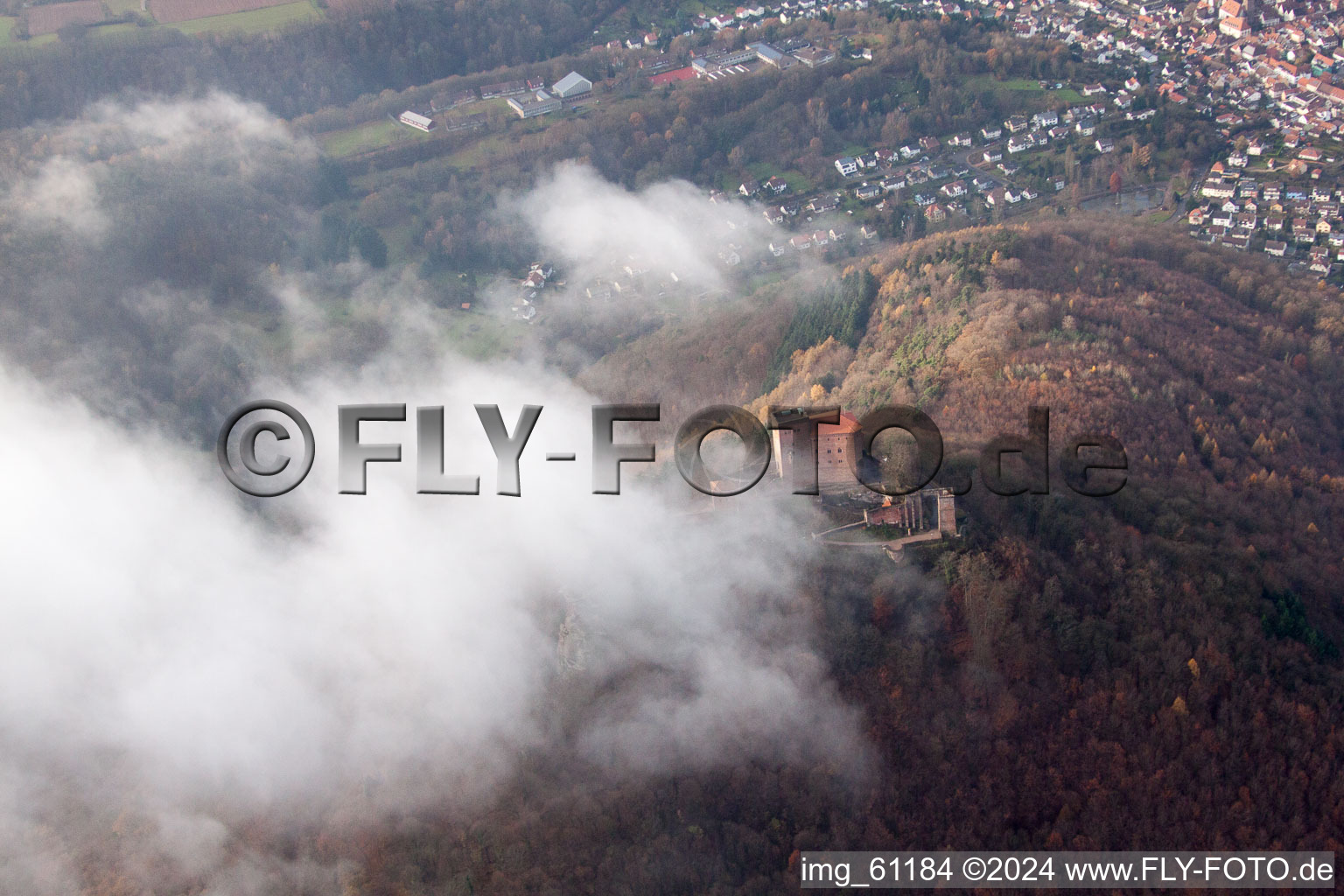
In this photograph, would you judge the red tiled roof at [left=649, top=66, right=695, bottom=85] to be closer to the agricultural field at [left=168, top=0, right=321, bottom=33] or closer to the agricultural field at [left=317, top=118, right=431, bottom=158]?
the agricultural field at [left=317, top=118, right=431, bottom=158]

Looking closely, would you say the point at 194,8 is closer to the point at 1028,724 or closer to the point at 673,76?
the point at 673,76

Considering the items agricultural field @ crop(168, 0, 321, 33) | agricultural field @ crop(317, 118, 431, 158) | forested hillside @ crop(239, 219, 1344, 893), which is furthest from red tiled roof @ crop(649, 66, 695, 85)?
forested hillside @ crop(239, 219, 1344, 893)

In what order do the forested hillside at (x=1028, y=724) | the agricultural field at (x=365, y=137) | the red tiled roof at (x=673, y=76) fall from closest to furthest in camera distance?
the forested hillside at (x=1028, y=724) < the agricultural field at (x=365, y=137) < the red tiled roof at (x=673, y=76)

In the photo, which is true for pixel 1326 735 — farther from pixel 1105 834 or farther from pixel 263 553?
pixel 263 553

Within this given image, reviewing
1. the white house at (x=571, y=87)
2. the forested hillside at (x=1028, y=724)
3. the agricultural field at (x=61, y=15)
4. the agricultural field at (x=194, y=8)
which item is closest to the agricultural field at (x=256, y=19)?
the agricultural field at (x=194, y=8)

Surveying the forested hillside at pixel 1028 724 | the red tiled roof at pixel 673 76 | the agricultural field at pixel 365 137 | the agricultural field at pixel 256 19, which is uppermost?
the agricultural field at pixel 256 19

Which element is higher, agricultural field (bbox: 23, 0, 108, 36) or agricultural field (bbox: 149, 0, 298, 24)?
agricultural field (bbox: 149, 0, 298, 24)

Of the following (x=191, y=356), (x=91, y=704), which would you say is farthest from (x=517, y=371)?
(x=91, y=704)

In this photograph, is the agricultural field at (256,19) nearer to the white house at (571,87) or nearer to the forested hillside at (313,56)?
the forested hillside at (313,56)
